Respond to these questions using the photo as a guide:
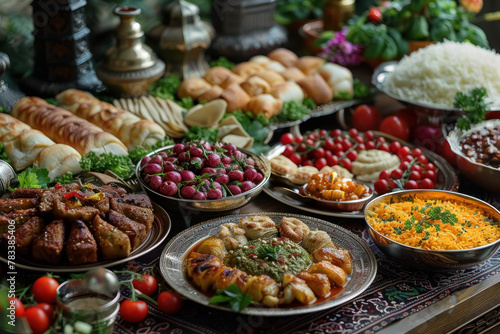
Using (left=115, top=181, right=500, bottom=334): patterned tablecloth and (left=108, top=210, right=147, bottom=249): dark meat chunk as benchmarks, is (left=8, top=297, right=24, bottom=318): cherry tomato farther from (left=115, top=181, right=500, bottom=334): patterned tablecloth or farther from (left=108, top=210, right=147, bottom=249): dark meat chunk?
(left=108, top=210, right=147, bottom=249): dark meat chunk

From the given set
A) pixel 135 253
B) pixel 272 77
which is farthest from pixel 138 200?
pixel 272 77

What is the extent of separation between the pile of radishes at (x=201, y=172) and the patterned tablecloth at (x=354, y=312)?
307 millimetres

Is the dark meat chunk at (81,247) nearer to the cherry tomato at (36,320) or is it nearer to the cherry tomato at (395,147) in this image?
the cherry tomato at (36,320)

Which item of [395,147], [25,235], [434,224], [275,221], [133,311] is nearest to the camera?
[133,311]

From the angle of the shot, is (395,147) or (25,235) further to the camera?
(395,147)

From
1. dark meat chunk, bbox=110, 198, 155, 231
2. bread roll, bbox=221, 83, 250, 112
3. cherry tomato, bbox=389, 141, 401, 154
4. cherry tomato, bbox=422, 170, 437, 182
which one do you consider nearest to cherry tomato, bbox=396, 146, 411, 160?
cherry tomato, bbox=389, 141, 401, 154

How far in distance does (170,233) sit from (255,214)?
39 centimetres

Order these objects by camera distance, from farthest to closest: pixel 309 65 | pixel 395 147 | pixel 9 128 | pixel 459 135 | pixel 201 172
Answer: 1. pixel 309 65
2. pixel 395 147
3. pixel 459 135
4. pixel 9 128
5. pixel 201 172

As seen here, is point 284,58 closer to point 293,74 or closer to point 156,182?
point 293,74

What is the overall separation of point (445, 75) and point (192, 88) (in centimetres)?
157

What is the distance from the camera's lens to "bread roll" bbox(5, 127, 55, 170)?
9.11 ft

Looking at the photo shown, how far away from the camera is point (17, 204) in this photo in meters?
2.13

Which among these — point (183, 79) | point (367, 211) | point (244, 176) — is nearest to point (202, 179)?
point (244, 176)

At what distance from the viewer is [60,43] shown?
3.43 meters
